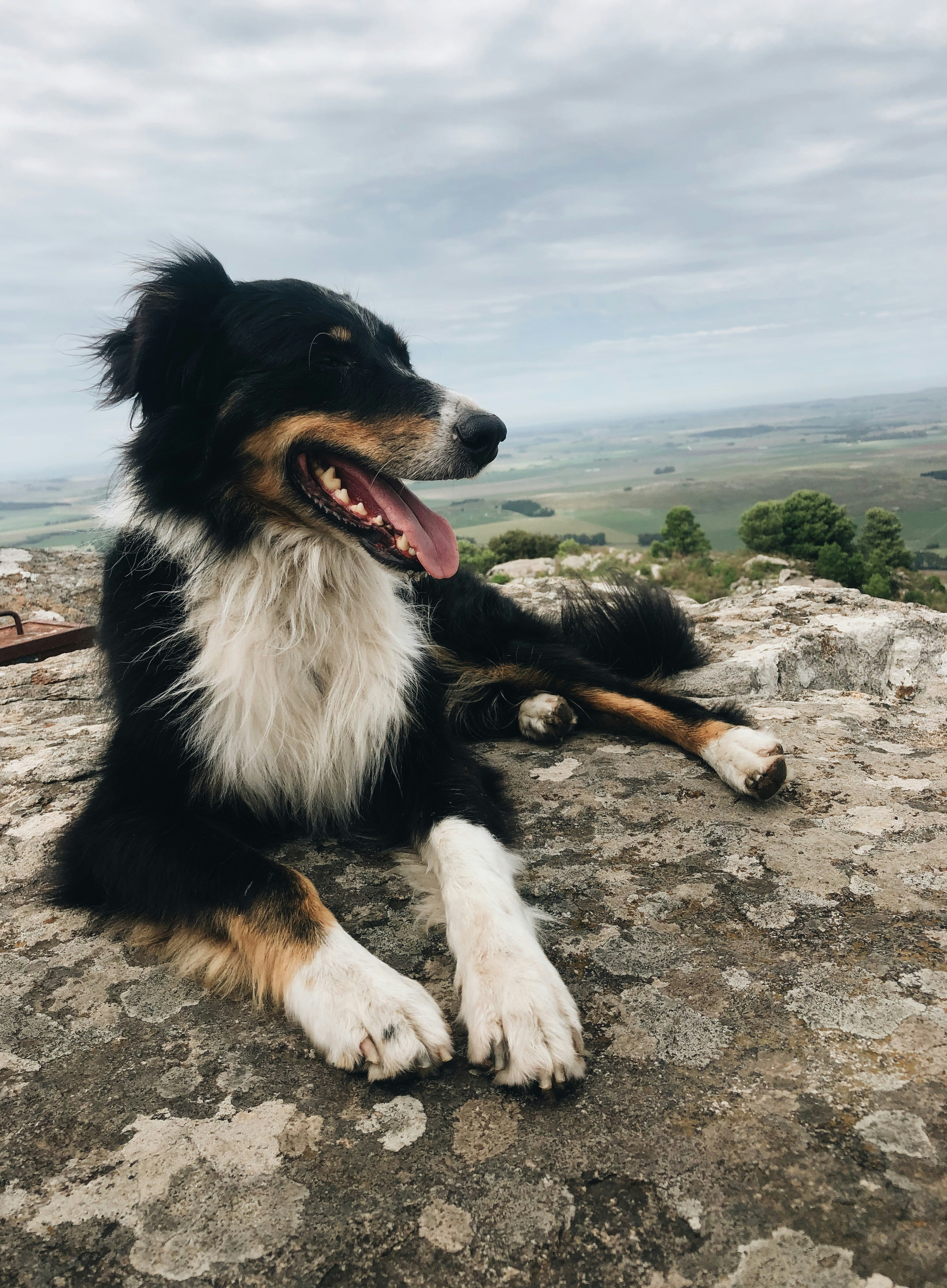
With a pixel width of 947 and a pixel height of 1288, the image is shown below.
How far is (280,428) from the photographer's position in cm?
258

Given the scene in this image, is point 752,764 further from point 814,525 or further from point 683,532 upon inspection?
point 814,525

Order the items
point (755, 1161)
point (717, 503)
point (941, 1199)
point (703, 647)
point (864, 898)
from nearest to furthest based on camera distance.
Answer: point (941, 1199) → point (755, 1161) → point (864, 898) → point (703, 647) → point (717, 503)

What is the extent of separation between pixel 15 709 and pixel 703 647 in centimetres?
392

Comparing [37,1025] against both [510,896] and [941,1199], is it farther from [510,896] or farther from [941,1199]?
[941,1199]

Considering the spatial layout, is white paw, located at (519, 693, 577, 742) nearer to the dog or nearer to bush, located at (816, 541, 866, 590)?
the dog

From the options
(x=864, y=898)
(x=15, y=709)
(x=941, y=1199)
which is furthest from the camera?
(x=15, y=709)

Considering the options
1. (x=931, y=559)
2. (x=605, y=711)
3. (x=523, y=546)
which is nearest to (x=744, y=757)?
(x=605, y=711)

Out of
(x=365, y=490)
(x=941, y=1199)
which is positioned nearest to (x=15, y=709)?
(x=365, y=490)

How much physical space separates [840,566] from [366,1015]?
3258 cm

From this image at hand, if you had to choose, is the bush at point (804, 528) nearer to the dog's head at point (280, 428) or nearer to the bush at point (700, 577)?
the bush at point (700, 577)

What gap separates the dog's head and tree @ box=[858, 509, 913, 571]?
35.4 metres

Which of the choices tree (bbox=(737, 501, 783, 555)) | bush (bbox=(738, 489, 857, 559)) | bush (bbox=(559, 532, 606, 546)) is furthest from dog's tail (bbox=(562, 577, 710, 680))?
tree (bbox=(737, 501, 783, 555))

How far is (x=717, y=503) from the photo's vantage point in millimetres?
57625

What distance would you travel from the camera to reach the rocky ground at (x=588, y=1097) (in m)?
1.18
